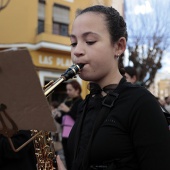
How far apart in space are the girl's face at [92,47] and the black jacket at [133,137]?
18 centimetres

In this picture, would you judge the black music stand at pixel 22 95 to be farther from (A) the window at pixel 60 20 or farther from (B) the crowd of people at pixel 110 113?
(A) the window at pixel 60 20

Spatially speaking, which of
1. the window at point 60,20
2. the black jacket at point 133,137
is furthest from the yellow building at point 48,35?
the black jacket at point 133,137

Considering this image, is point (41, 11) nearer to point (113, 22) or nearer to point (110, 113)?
point (113, 22)

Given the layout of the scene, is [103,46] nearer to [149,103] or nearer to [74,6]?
[149,103]

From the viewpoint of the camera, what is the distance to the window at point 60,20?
13.1 m

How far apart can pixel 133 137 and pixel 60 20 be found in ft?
41.7

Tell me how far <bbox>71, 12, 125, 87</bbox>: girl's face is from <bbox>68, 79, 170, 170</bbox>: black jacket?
0.60ft

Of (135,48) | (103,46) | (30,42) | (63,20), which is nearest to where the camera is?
(103,46)

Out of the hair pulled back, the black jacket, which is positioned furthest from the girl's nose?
the black jacket

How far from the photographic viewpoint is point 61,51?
1314 centimetres

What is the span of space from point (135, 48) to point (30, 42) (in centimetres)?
571

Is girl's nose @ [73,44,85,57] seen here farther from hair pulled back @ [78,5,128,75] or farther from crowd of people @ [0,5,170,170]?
hair pulled back @ [78,5,128,75]

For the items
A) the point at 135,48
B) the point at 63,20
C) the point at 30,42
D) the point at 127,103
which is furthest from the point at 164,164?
the point at 135,48

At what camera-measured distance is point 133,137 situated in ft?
3.86
